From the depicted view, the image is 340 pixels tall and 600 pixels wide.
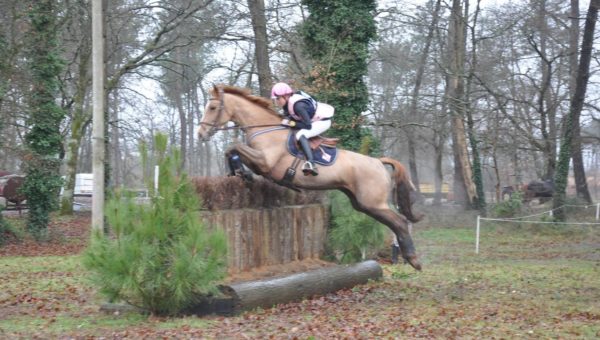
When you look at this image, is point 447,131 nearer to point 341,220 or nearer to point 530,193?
point 530,193

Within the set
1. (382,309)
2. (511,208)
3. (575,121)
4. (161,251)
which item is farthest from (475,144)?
(161,251)

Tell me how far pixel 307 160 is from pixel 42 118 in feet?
43.3

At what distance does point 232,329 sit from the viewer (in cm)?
799

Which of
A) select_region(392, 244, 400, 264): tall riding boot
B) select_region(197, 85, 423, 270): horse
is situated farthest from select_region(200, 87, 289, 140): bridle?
select_region(392, 244, 400, 264): tall riding boot

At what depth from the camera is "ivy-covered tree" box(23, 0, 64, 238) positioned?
2055 cm

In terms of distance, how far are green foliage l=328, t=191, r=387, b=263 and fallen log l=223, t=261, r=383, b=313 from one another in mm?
432

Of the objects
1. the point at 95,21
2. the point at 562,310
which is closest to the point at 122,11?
the point at 95,21

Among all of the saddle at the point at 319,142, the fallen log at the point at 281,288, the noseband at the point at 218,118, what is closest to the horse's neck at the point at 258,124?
the noseband at the point at 218,118

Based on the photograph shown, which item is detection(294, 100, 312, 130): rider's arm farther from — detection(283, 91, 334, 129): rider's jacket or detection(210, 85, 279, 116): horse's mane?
detection(210, 85, 279, 116): horse's mane

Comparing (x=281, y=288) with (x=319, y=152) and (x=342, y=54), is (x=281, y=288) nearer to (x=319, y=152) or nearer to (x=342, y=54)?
(x=319, y=152)

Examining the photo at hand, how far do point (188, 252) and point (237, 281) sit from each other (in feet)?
4.46

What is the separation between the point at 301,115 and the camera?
33.9 ft

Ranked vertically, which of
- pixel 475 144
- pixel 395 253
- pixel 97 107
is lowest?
pixel 395 253

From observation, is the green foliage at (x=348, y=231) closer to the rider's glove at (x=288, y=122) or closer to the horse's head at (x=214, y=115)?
the rider's glove at (x=288, y=122)
